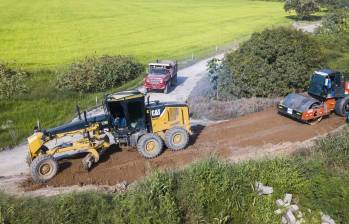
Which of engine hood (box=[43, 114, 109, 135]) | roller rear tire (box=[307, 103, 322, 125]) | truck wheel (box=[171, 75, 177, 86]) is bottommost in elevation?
truck wheel (box=[171, 75, 177, 86])

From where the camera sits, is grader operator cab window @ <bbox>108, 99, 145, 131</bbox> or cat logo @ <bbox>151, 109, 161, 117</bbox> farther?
cat logo @ <bbox>151, 109, 161, 117</bbox>

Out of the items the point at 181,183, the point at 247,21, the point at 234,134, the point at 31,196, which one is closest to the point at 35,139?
the point at 31,196

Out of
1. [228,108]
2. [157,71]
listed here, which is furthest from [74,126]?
[157,71]

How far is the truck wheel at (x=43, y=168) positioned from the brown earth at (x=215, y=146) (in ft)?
0.80

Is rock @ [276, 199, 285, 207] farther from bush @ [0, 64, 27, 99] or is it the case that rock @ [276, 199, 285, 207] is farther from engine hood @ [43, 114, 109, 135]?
bush @ [0, 64, 27, 99]

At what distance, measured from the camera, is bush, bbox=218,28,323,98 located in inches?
1080

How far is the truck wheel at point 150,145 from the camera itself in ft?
58.8

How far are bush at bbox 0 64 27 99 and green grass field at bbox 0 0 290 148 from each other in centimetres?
70

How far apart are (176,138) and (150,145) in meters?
1.22

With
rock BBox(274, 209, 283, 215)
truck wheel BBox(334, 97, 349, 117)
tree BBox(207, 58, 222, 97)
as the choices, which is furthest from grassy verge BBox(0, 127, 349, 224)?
tree BBox(207, 58, 222, 97)

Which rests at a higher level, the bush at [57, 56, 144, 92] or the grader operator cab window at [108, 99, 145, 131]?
the grader operator cab window at [108, 99, 145, 131]

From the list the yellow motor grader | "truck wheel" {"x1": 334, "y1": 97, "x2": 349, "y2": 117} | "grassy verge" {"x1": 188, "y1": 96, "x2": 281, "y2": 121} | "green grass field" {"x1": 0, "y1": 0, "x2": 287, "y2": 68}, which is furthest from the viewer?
"green grass field" {"x1": 0, "y1": 0, "x2": 287, "y2": 68}

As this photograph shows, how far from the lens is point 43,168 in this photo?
1641 centimetres

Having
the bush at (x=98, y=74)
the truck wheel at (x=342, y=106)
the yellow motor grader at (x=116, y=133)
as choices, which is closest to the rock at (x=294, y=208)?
the yellow motor grader at (x=116, y=133)
